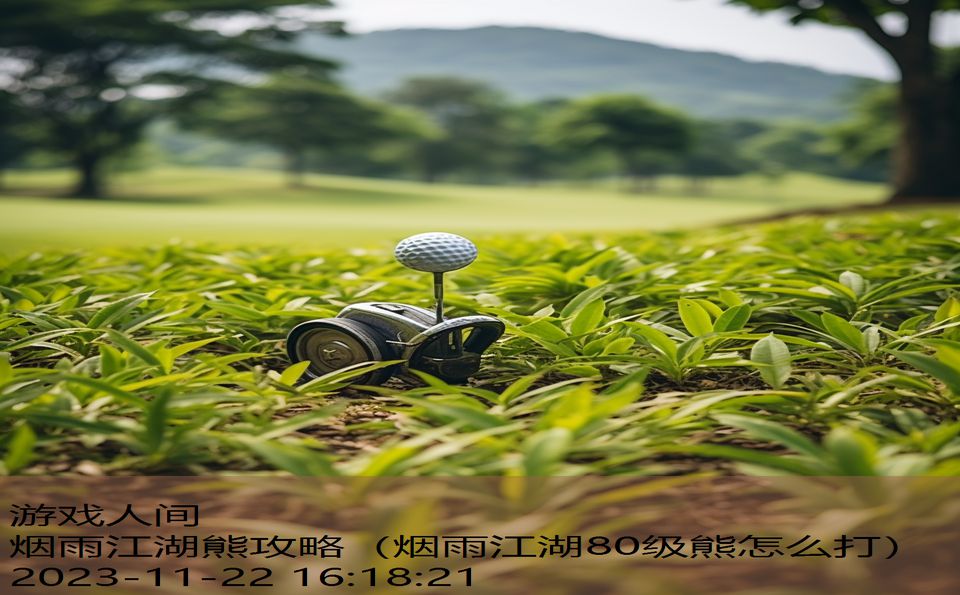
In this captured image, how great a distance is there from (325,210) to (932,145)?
1308cm

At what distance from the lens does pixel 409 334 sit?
1.79 metres

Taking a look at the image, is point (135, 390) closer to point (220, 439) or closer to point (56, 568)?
point (220, 439)

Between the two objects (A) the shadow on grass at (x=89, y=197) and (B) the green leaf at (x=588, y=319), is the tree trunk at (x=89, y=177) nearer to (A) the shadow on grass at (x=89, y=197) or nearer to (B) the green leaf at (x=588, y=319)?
(A) the shadow on grass at (x=89, y=197)

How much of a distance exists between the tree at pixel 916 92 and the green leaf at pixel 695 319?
9.56 meters

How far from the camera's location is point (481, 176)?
200 feet

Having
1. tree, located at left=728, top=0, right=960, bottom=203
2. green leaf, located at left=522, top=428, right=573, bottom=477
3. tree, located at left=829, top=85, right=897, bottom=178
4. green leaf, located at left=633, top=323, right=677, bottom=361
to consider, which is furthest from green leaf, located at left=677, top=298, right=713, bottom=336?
tree, located at left=829, top=85, right=897, bottom=178

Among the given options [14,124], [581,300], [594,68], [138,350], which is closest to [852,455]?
[581,300]

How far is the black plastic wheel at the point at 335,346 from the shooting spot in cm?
175

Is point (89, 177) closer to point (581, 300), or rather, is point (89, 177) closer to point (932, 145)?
point (932, 145)

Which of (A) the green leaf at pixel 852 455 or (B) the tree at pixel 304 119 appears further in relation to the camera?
(B) the tree at pixel 304 119

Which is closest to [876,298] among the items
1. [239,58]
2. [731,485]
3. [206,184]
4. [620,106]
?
[731,485]

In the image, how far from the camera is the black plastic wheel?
1745 millimetres

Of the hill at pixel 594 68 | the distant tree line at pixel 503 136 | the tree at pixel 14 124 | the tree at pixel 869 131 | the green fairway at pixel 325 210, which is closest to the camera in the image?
the green fairway at pixel 325 210

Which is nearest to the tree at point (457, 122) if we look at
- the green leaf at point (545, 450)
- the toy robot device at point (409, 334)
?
the toy robot device at point (409, 334)
